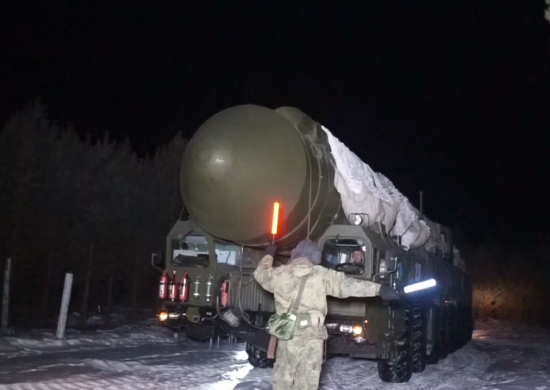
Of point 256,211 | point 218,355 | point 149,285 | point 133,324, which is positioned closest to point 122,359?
point 218,355

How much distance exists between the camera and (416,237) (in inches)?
513

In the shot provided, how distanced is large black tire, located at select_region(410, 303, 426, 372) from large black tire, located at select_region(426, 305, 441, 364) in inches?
35.8

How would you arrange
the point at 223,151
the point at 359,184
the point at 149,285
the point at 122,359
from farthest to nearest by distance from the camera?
the point at 149,285
the point at 122,359
the point at 359,184
the point at 223,151

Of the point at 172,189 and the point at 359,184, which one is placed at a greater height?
the point at 172,189

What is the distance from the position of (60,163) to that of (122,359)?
8875mm

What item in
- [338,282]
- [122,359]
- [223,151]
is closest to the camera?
[338,282]

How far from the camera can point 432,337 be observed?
14547mm

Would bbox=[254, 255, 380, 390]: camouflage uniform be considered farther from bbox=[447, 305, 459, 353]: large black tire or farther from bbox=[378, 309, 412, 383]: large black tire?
bbox=[447, 305, 459, 353]: large black tire

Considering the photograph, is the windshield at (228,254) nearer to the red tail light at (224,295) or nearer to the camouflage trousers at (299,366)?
the red tail light at (224,295)

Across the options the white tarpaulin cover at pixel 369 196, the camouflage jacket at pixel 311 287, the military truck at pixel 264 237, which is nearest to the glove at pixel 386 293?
the camouflage jacket at pixel 311 287

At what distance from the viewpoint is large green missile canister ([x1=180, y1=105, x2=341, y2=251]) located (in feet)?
31.4

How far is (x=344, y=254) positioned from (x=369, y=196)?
893mm

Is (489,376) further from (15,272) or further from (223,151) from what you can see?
(15,272)

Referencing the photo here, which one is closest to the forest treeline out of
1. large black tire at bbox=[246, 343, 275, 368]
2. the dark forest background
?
the dark forest background
